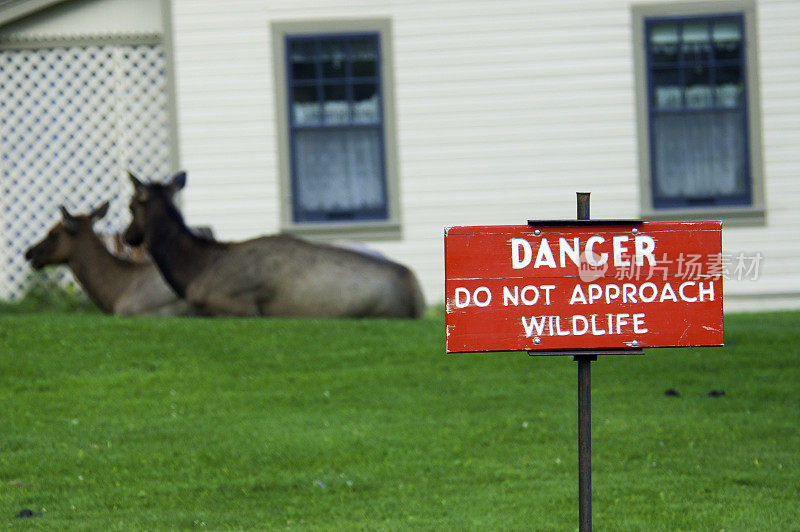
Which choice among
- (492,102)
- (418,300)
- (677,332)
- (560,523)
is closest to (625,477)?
(560,523)

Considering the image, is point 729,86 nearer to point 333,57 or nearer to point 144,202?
point 333,57

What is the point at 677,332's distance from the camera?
4.69 m

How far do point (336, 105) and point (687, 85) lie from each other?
431 centimetres

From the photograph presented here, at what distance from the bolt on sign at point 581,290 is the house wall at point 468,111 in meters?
10.7

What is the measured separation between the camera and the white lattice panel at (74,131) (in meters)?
16.4

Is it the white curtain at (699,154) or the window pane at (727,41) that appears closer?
the window pane at (727,41)

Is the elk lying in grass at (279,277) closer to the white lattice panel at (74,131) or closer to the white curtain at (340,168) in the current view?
the white curtain at (340,168)

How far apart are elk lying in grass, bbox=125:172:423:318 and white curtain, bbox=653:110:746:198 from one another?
413 cm

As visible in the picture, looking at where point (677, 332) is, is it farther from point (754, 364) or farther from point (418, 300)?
point (418, 300)

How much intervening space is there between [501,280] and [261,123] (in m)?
11.1

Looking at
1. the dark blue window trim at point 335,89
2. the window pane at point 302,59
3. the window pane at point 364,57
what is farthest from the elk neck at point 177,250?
the window pane at point 364,57

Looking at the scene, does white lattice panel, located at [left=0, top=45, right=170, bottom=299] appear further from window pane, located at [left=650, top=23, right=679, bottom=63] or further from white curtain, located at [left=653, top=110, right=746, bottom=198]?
white curtain, located at [left=653, top=110, right=746, bottom=198]

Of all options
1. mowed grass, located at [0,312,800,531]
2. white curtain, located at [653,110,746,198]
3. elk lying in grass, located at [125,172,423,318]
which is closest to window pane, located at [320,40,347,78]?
elk lying in grass, located at [125,172,423,318]

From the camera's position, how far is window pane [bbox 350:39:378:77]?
15.5 meters
